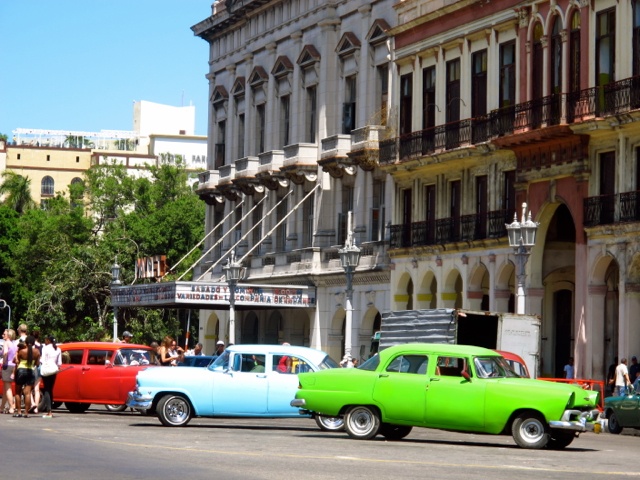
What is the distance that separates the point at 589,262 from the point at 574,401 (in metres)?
18.3

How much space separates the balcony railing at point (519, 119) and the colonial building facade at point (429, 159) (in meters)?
0.06

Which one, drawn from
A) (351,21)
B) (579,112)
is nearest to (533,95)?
(579,112)

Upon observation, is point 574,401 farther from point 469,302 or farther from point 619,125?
point 469,302

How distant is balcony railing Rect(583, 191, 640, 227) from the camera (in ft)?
138

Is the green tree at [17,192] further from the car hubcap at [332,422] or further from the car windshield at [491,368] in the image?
the car windshield at [491,368]

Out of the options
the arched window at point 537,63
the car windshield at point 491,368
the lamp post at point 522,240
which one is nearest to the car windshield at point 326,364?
the car windshield at point 491,368

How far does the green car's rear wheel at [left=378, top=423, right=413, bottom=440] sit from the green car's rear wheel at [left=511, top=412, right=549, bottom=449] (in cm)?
220

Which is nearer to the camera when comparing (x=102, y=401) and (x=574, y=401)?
(x=574, y=401)

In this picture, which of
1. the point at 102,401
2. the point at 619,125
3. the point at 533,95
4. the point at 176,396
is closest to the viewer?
the point at 176,396

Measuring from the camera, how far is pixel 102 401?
116ft

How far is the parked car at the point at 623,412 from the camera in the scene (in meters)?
34.1

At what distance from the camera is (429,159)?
174ft

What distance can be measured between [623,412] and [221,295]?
27964 millimetres

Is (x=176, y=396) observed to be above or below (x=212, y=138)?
below
